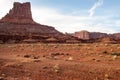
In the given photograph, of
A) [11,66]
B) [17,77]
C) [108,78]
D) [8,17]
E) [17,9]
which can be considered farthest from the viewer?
[17,9]

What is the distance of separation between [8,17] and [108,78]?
11304 cm

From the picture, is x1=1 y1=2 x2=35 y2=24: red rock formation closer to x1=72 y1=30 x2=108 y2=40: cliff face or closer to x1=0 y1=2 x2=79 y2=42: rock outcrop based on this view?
x1=0 y1=2 x2=79 y2=42: rock outcrop

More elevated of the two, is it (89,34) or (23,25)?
(23,25)

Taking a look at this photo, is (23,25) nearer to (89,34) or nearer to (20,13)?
(20,13)

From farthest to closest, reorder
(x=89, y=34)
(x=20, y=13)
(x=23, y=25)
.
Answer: (x=89, y=34) → (x=20, y=13) → (x=23, y=25)

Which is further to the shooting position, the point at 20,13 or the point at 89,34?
the point at 89,34

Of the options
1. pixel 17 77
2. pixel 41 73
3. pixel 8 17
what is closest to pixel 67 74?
pixel 41 73

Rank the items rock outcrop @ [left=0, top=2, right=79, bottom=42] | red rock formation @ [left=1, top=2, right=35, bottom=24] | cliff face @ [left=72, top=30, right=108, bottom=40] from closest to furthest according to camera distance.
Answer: rock outcrop @ [left=0, top=2, right=79, bottom=42]
red rock formation @ [left=1, top=2, right=35, bottom=24]
cliff face @ [left=72, top=30, right=108, bottom=40]

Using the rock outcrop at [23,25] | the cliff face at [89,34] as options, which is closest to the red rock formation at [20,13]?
the rock outcrop at [23,25]

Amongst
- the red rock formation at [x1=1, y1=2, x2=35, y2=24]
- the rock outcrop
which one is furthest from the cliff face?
the red rock formation at [x1=1, y1=2, x2=35, y2=24]

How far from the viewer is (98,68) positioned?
57.6 feet

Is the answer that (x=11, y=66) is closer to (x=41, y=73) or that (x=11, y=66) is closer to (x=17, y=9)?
(x=41, y=73)

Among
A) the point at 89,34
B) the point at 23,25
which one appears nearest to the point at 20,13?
the point at 23,25

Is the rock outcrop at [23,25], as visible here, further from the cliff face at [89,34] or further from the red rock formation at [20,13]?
the cliff face at [89,34]
